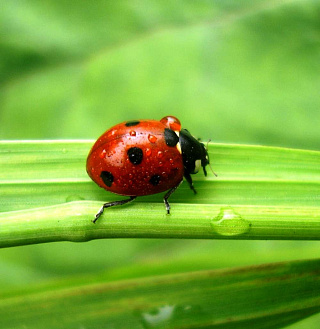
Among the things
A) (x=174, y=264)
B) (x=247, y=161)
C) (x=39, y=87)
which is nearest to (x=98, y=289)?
(x=247, y=161)

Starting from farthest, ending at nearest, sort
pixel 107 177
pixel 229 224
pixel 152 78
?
pixel 152 78 → pixel 107 177 → pixel 229 224

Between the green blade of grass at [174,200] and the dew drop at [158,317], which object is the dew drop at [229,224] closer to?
the green blade of grass at [174,200]

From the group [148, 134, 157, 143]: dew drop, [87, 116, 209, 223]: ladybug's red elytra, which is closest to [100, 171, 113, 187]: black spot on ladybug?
[87, 116, 209, 223]: ladybug's red elytra

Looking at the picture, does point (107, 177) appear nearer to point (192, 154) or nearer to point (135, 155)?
point (135, 155)

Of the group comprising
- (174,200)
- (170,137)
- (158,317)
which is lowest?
(158,317)

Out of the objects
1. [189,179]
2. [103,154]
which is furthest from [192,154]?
[103,154]

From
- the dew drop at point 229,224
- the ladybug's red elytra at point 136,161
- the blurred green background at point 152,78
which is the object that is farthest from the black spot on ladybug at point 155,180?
the blurred green background at point 152,78

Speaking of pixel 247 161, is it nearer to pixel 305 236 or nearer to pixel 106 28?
pixel 305 236

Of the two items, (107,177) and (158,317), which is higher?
(107,177)
